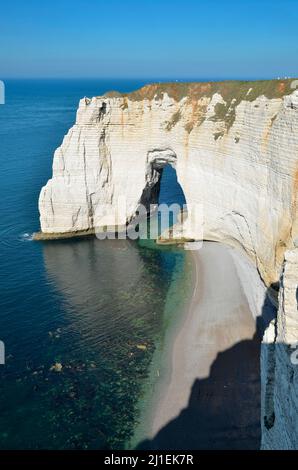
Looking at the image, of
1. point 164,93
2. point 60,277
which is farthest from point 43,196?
point 164,93

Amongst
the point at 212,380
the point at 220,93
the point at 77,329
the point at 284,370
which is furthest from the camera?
the point at 220,93

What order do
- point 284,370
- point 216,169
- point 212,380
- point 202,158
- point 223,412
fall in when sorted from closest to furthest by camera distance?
1. point 284,370
2. point 223,412
3. point 212,380
4. point 216,169
5. point 202,158

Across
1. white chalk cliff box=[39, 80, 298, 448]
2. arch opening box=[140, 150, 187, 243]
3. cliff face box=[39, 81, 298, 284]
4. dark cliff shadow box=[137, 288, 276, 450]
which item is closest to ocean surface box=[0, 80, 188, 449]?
dark cliff shadow box=[137, 288, 276, 450]

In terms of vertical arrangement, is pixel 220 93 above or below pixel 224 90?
below

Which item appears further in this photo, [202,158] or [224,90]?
[202,158]

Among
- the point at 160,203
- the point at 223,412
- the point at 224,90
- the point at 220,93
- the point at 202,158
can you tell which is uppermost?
the point at 224,90

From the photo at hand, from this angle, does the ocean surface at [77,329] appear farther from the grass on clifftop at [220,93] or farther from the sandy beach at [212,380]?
the grass on clifftop at [220,93]

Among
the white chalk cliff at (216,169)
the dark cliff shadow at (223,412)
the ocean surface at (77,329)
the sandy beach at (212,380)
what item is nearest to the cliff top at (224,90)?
the white chalk cliff at (216,169)

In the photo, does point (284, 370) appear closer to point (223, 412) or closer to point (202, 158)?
point (223, 412)

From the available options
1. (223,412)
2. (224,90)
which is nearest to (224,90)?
(224,90)
